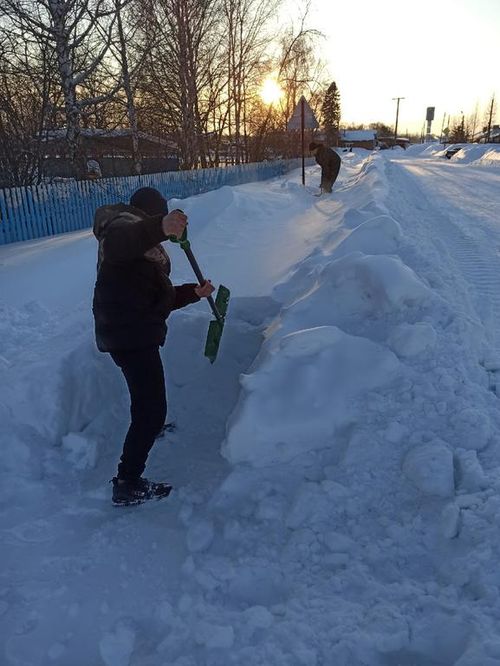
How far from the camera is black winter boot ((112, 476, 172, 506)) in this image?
8.55 ft

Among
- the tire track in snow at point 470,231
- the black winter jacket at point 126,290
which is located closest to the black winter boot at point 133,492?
the black winter jacket at point 126,290

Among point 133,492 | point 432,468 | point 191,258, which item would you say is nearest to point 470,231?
point 191,258

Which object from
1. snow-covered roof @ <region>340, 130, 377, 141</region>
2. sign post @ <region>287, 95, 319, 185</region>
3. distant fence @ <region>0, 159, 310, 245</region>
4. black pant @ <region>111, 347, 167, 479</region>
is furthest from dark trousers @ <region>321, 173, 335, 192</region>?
snow-covered roof @ <region>340, 130, 377, 141</region>

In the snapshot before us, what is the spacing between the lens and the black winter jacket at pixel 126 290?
223 cm

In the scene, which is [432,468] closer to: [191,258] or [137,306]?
[137,306]

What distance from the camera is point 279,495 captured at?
2.39 m

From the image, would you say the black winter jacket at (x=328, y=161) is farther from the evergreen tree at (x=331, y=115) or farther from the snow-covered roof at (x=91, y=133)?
the evergreen tree at (x=331, y=115)

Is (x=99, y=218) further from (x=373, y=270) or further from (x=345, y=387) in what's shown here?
(x=373, y=270)

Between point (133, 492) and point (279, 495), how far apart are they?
0.78 m

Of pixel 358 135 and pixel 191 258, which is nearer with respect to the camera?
pixel 191 258

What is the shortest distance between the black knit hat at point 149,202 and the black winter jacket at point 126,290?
6 cm

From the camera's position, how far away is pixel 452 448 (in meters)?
2.29

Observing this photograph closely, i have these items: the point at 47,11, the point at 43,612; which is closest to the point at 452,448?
the point at 43,612

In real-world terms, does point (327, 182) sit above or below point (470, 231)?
above
